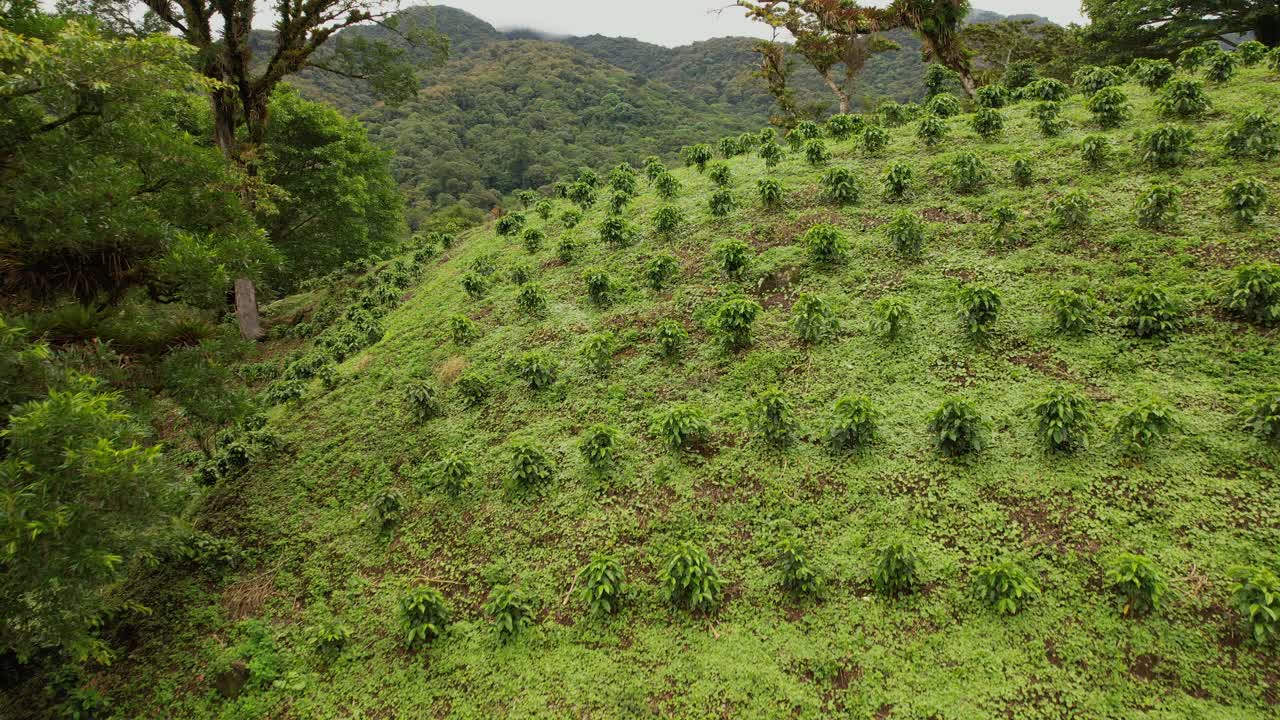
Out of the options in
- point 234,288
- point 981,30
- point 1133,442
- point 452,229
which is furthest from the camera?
point 981,30

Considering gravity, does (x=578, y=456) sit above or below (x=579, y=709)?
above

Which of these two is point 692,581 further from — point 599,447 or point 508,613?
point 599,447

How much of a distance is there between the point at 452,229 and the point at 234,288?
12.0 m

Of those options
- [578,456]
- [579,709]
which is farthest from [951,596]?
[578,456]

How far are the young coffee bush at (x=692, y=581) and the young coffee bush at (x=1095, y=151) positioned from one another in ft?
42.1

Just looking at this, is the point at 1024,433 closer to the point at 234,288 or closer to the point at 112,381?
the point at 112,381

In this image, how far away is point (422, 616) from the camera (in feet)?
25.0

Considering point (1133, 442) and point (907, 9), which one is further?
point (907, 9)

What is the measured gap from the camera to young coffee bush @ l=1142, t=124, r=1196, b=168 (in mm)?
11539

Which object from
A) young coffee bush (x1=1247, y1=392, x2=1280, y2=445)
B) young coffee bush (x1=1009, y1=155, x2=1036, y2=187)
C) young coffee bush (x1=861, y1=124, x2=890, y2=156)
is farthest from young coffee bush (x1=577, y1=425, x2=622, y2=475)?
young coffee bush (x1=861, y1=124, x2=890, y2=156)

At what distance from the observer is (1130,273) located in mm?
9672

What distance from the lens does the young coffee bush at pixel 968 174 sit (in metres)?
13.2

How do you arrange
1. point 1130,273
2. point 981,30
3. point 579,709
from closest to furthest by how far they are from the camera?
point 579,709, point 1130,273, point 981,30

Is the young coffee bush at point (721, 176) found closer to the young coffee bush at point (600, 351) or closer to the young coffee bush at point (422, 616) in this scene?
the young coffee bush at point (600, 351)
